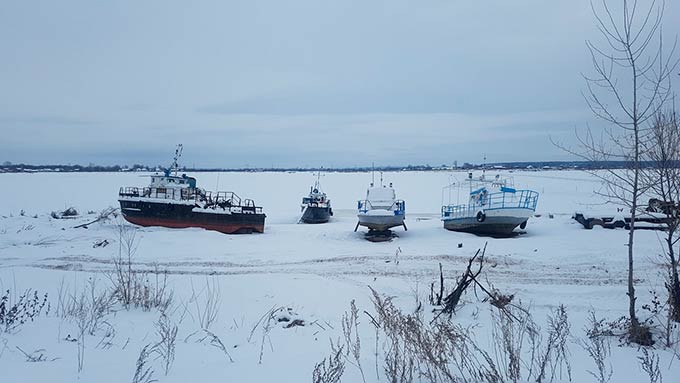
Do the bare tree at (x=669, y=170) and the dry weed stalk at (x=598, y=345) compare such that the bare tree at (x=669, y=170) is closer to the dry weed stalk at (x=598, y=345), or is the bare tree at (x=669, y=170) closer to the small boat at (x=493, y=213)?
the dry weed stalk at (x=598, y=345)

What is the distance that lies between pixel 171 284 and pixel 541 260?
10143 millimetres

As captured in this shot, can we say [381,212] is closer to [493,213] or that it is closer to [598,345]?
[493,213]

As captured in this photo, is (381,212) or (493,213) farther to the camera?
(381,212)

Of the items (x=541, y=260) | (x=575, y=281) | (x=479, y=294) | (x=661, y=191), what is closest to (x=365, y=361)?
(x=479, y=294)

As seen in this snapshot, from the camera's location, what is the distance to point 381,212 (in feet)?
70.8

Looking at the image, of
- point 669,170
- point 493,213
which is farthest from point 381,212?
point 669,170

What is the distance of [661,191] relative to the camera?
7.07m

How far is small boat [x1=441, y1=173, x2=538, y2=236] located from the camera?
20.7 m

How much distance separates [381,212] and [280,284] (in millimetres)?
11774

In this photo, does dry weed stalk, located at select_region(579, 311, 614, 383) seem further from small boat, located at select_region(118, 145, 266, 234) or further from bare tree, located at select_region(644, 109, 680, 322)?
small boat, located at select_region(118, 145, 266, 234)

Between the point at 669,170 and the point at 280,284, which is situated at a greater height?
the point at 669,170

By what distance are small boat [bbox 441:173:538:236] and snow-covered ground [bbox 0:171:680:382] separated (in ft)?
3.10

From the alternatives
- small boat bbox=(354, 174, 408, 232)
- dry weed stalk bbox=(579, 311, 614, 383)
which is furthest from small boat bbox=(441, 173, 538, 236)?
dry weed stalk bbox=(579, 311, 614, 383)

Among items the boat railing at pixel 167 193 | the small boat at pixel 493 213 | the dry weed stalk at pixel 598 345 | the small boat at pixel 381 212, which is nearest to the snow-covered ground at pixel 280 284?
the dry weed stalk at pixel 598 345
